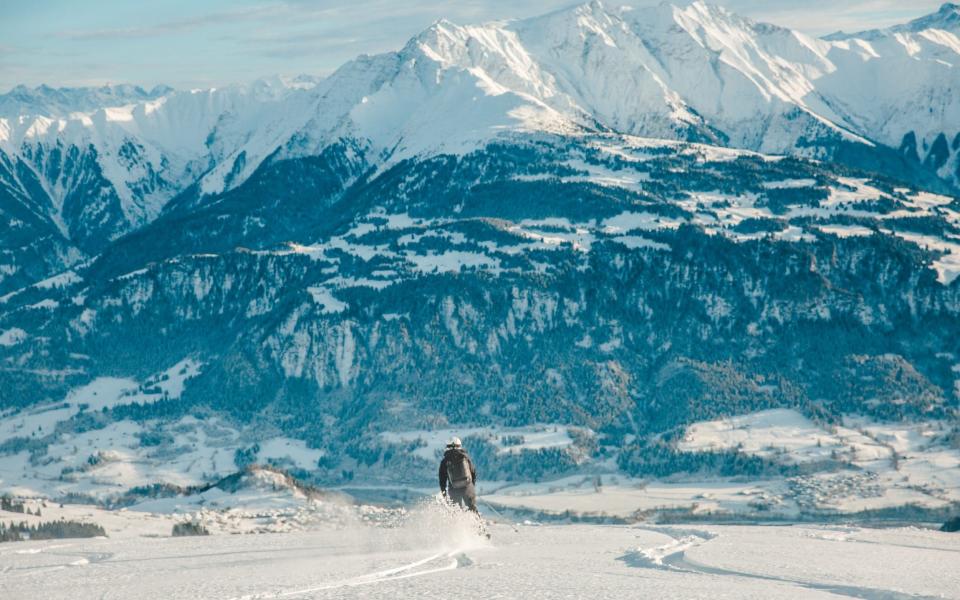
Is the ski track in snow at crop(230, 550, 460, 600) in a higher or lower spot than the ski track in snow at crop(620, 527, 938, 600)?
higher

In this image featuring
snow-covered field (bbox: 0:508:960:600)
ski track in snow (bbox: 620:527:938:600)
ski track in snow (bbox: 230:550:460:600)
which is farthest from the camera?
ski track in snow (bbox: 620:527:938:600)

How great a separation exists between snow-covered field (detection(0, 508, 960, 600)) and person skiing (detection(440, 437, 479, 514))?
125cm

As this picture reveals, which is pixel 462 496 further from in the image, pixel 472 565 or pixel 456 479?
pixel 472 565

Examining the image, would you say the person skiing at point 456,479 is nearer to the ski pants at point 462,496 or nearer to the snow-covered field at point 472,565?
the ski pants at point 462,496

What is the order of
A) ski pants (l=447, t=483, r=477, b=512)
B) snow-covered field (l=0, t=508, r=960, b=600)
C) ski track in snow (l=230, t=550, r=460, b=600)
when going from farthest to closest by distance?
ski pants (l=447, t=483, r=477, b=512) < snow-covered field (l=0, t=508, r=960, b=600) < ski track in snow (l=230, t=550, r=460, b=600)

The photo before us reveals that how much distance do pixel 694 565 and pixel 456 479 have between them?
36.7 ft

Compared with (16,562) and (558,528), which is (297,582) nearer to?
(16,562)

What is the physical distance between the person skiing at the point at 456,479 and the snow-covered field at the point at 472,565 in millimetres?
1253

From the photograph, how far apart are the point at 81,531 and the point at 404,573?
61.2m

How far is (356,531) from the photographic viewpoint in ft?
226

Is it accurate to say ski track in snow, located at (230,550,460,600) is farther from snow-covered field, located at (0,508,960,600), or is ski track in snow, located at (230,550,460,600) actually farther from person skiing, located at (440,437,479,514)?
person skiing, located at (440,437,479,514)

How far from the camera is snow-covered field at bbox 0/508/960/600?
4969 cm

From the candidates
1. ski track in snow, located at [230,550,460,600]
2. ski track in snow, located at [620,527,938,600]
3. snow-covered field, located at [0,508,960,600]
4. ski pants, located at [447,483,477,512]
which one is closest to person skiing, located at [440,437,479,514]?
ski pants, located at [447,483,477,512]

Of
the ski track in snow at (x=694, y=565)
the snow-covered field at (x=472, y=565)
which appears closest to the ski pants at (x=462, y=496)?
the snow-covered field at (x=472, y=565)
